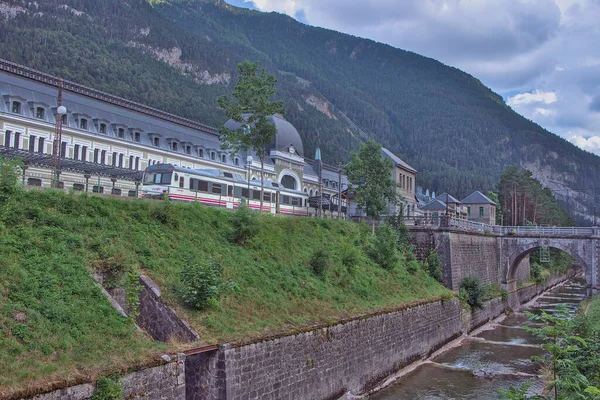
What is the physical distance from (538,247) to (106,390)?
159ft

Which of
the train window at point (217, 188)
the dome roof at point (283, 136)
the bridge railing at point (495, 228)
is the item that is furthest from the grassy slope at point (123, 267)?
the dome roof at point (283, 136)

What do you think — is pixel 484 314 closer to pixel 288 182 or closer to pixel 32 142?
pixel 288 182

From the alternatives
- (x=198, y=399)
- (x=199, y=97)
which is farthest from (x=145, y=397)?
(x=199, y=97)

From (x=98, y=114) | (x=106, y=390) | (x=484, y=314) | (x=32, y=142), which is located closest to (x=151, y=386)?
(x=106, y=390)

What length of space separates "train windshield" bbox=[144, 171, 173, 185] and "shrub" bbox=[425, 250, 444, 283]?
19.8 m

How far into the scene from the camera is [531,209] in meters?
101

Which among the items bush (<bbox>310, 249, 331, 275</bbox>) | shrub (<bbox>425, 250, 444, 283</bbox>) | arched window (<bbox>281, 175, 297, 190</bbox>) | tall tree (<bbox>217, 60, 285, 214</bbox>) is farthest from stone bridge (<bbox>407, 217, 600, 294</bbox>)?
arched window (<bbox>281, 175, 297, 190</bbox>)

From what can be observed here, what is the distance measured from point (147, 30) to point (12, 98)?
97.5 meters

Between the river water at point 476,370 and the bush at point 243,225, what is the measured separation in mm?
9027

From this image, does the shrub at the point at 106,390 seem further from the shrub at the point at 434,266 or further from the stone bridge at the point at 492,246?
the stone bridge at the point at 492,246

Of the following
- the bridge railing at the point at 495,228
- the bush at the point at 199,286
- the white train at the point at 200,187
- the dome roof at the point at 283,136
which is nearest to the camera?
the bush at the point at 199,286

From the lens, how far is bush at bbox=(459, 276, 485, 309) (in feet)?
138

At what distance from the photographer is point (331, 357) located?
2169 cm

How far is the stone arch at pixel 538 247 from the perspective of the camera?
49500 mm
